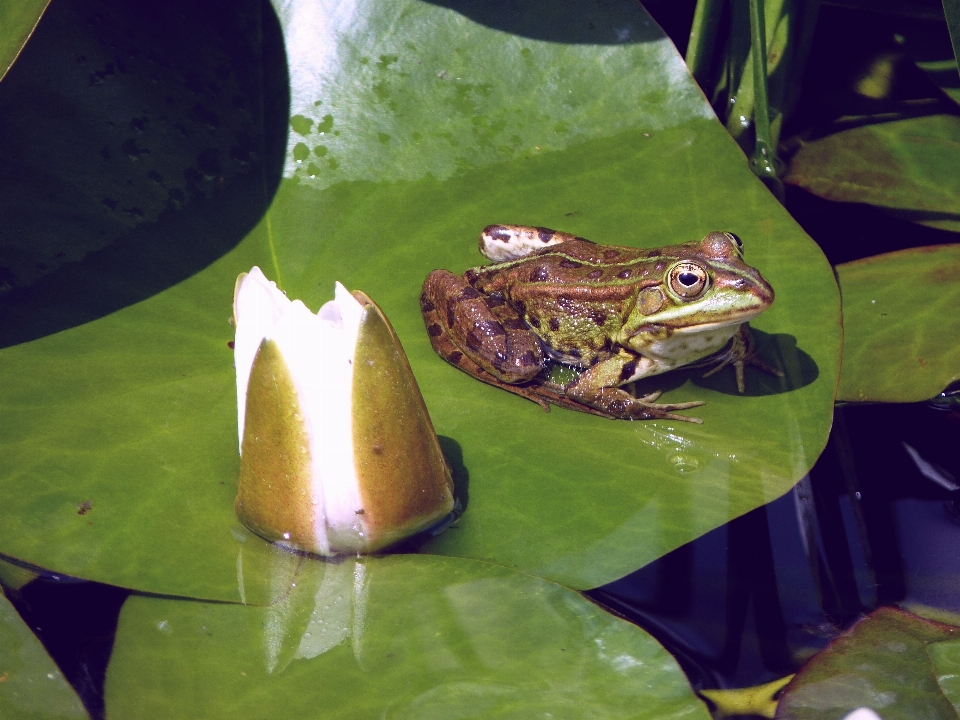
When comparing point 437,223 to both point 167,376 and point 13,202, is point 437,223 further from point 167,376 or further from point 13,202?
point 13,202

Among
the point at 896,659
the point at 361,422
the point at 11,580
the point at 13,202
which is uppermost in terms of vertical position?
the point at 13,202

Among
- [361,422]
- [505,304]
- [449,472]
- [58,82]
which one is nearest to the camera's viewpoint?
[361,422]

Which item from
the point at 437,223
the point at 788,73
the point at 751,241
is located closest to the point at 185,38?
the point at 437,223

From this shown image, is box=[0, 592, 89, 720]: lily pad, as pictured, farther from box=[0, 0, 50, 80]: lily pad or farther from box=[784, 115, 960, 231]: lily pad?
box=[784, 115, 960, 231]: lily pad

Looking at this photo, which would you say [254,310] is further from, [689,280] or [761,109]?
[761,109]

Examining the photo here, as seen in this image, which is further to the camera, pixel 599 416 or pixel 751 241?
pixel 751 241

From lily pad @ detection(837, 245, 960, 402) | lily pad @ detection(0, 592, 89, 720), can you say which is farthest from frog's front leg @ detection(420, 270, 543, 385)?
lily pad @ detection(0, 592, 89, 720)
